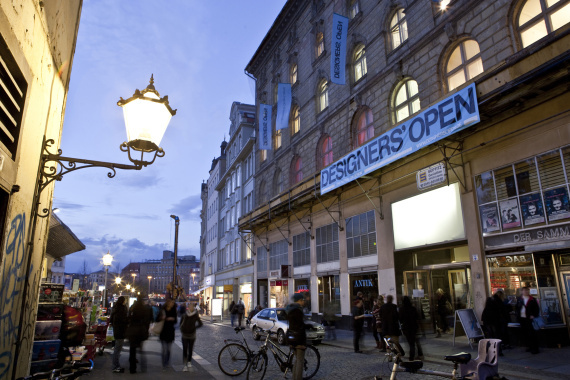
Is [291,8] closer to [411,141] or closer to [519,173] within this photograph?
[411,141]

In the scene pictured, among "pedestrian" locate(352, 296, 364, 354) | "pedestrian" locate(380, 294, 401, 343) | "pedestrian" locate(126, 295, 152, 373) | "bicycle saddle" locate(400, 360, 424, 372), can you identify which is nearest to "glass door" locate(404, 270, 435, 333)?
"pedestrian" locate(352, 296, 364, 354)

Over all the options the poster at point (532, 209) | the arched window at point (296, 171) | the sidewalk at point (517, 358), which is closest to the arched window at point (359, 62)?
the arched window at point (296, 171)

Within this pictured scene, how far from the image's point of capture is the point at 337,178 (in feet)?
63.0

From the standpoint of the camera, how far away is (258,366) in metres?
8.68

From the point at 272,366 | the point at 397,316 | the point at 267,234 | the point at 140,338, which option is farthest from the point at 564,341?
the point at 267,234

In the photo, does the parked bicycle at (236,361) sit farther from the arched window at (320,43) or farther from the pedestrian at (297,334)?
the arched window at (320,43)

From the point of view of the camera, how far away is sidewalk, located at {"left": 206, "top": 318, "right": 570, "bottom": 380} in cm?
895

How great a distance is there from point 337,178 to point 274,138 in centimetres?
1515

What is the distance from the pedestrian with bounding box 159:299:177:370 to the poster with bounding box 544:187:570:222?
11027 mm

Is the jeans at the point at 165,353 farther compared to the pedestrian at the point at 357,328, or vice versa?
the pedestrian at the point at 357,328

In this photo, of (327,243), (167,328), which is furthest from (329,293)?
(167,328)

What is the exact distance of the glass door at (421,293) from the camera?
16.8 metres

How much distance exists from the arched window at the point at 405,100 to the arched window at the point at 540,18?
496 centimetres

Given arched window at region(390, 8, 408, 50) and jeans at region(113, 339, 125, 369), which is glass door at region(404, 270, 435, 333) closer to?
arched window at region(390, 8, 408, 50)
